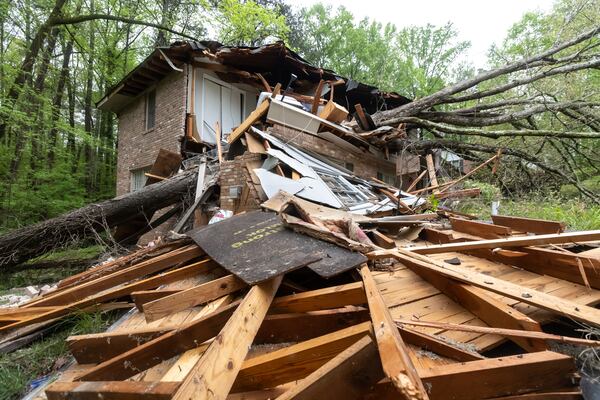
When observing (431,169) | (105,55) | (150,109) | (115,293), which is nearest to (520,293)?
(115,293)

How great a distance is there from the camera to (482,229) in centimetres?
343

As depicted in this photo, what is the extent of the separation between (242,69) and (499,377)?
1096 cm

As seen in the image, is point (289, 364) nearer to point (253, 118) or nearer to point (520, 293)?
point (520, 293)

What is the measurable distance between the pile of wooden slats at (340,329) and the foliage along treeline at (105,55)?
8.77 meters

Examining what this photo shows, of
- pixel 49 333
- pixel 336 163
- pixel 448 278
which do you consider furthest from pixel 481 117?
pixel 49 333

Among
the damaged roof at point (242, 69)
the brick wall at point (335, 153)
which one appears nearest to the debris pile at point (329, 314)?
the brick wall at point (335, 153)

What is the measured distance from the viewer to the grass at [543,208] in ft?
15.8

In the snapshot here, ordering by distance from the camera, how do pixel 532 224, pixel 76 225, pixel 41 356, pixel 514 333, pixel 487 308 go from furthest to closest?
1. pixel 76 225
2. pixel 532 224
3. pixel 41 356
4. pixel 487 308
5. pixel 514 333

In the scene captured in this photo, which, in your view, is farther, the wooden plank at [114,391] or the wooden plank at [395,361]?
the wooden plank at [114,391]

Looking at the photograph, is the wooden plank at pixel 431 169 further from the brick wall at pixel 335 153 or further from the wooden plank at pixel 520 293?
the wooden plank at pixel 520 293

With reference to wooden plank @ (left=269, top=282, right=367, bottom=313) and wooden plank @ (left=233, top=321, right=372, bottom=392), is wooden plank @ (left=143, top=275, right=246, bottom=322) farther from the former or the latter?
wooden plank @ (left=233, top=321, right=372, bottom=392)

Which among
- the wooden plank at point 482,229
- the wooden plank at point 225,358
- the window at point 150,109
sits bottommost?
the wooden plank at point 225,358

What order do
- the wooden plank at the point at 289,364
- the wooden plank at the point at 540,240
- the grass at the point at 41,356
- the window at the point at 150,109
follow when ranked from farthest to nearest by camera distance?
the window at the point at 150,109 < the wooden plank at the point at 540,240 < the grass at the point at 41,356 < the wooden plank at the point at 289,364

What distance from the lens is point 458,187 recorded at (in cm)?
835
